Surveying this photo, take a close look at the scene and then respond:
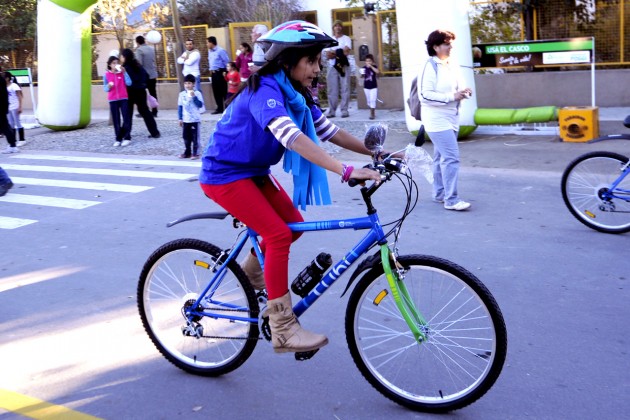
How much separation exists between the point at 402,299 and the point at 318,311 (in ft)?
5.80

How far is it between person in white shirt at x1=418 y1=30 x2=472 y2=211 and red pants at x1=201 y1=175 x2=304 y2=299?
4290 mm

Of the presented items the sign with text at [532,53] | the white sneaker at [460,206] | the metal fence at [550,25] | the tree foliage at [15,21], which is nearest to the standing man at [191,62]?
the metal fence at [550,25]

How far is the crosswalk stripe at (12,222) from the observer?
8.91 meters

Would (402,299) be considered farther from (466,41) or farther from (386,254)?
(466,41)

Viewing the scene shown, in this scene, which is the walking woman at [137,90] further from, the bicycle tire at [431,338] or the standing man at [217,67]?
the bicycle tire at [431,338]

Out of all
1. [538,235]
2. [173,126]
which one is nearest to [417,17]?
[538,235]

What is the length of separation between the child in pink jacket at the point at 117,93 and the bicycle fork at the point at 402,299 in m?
12.2

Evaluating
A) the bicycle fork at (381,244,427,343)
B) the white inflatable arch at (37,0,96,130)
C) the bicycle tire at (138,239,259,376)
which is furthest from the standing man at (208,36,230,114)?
the bicycle fork at (381,244,427,343)

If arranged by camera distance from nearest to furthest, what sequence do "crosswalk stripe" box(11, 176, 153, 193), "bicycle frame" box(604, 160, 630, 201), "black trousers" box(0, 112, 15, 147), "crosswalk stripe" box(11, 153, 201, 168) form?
"bicycle frame" box(604, 160, 630, 201)
"crosswalk stripe" box(11, 176, 153, 193)
"crosswalk stripe" box(11, 153, 201, 168)
"black trousers" box(0, 112, 15, 147)

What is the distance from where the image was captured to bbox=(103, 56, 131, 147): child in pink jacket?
15.1 metres

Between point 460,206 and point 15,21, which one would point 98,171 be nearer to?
point 460,206

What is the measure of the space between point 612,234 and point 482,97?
9792 millimetres

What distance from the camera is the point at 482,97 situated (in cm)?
1650

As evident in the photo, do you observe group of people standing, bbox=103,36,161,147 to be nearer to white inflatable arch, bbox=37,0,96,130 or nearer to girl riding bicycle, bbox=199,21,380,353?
white inflatable arch, bbox=37,0,96,130
